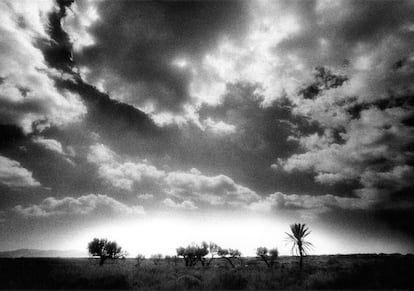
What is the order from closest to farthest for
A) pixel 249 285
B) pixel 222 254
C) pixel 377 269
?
pixel 377 269 → pixel 249 285 → pixel 222 254

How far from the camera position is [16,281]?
18.5m

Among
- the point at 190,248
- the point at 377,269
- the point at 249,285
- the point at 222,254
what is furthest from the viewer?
the point at 222,254

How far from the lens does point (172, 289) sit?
16.6 metres

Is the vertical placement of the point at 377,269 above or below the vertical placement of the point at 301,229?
below

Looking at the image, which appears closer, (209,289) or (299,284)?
(209,289)

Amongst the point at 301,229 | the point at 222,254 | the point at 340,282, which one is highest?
the point at 301,229

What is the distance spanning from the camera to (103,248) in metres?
42.6

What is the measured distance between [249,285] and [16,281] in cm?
1896

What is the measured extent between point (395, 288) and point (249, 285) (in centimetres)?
955

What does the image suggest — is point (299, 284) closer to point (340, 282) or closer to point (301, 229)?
point (340, 282)

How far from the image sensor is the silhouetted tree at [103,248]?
41594 millimetres

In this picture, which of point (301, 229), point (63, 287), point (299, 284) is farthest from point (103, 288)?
point (301, 229)

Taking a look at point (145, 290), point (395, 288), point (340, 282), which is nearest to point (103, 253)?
point (145, 290)

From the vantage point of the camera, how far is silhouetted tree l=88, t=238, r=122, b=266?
4159 centimetres
